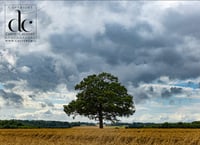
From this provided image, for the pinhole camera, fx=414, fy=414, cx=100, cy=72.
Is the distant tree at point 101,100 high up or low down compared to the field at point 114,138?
up

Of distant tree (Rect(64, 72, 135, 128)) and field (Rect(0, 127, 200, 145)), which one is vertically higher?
distant tree (Rect(64, 72, 135, 128))

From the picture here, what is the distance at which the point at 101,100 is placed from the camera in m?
45.8

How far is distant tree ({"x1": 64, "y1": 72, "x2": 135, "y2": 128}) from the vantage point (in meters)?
46.3

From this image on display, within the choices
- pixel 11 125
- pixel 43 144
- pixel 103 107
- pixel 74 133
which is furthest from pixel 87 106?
pixel 43 144

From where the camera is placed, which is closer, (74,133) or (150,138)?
(150,138)

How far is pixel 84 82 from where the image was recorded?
47.8 metres

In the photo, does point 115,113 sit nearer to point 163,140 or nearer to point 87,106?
point 87,106

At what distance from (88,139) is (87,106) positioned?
67.8ft

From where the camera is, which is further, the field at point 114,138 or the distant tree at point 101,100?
the distant tree at point 101,100

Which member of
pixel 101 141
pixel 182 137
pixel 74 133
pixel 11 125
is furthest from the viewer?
pixel 11 125

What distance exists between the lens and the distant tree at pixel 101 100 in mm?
46281

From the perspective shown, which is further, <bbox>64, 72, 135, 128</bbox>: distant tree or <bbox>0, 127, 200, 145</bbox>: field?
<bbox>64, 72, 135, 128</bbox>: distant tree

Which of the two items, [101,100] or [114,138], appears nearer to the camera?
[114,138]

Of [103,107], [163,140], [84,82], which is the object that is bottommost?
[163,140]
